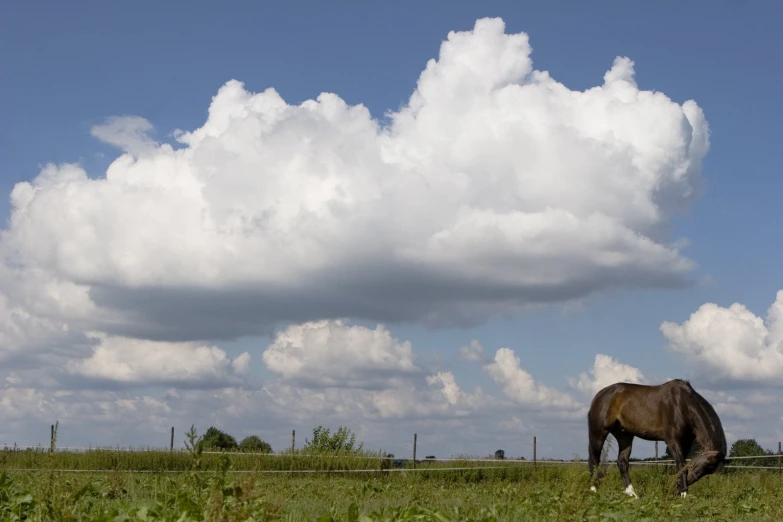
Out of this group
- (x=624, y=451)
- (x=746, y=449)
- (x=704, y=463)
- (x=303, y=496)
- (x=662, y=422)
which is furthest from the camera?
(x=746, y=449)

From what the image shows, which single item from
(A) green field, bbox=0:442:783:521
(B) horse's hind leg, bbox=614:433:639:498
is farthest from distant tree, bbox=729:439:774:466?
(B) horse's hind leg, bbox=614:433:639:498

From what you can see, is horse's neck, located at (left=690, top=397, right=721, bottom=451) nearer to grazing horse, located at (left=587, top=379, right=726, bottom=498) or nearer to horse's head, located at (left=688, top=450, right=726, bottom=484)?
grazing horse, located at (left=587, top=379, right=726, bottom=498)

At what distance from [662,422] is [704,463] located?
167 cm

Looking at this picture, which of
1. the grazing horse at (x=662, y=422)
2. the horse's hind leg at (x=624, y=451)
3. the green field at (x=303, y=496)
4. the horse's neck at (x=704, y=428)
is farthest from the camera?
the horse's hind leg at (x=624, y=451)

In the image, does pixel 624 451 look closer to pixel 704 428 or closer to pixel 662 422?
pixel 662 422

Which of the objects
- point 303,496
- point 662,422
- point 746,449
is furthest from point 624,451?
point 746,449

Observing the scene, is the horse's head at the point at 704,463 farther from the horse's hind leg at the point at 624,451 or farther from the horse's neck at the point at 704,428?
the horse's hind leg at the point at 624,451

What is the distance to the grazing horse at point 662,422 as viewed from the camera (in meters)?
17.1

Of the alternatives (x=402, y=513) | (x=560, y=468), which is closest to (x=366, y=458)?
(x=560, y=468)

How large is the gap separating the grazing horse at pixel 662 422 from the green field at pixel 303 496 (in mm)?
915

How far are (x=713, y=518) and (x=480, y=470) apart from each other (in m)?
15.0

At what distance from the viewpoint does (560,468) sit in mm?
26641

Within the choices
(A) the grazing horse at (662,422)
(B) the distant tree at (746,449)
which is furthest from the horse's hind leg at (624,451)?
(B) the distant tree at (746,449)

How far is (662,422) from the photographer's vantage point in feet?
59.6
